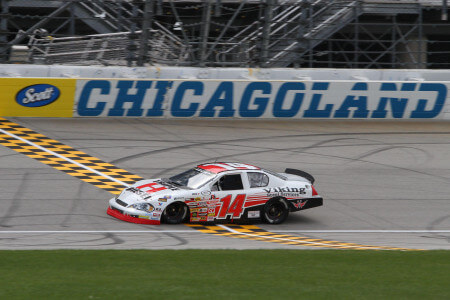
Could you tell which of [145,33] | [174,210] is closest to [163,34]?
[145,33]

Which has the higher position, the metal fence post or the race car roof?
the metal fence post

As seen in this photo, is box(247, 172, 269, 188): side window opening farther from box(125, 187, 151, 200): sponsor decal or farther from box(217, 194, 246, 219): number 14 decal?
box(125, 187, 151, 200): sponsor decal

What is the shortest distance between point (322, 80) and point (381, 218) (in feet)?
29.4

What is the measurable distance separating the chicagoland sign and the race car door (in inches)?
303

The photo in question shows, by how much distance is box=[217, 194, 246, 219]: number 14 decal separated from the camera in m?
13.1

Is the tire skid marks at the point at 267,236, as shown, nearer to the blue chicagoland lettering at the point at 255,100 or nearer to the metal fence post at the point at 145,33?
the blue chicagoland lettering at the point at 255,100

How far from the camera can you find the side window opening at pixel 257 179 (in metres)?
13.5

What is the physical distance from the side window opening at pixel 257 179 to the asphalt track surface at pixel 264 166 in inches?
28.8

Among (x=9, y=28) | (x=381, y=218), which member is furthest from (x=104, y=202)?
(x=9, y=28)

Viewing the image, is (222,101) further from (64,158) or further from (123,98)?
(64,158)

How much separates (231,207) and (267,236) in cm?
93

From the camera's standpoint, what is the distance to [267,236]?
12.6m

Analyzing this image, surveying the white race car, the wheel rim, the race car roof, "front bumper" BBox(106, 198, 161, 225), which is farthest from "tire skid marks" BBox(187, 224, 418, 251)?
the race car roof
